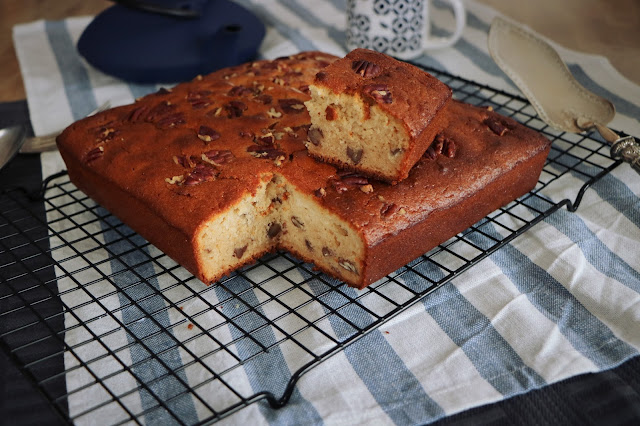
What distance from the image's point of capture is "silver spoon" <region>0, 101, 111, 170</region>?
232 centimetres

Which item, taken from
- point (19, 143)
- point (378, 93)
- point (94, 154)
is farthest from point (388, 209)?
point (19, 143)

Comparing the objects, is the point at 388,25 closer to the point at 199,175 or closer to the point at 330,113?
the point at 330,113

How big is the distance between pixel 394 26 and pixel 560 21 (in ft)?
3.63

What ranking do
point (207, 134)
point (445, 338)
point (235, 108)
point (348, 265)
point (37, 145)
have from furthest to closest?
point (37, 145), point (235, 108), point (207, 134), point (348, 265), point (445, 338)

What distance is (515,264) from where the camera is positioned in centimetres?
184

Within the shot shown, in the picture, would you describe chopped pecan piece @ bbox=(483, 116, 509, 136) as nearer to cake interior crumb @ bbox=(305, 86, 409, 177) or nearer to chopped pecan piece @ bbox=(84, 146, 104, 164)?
cake interior crumb @ bbox=(305, 86, 409, 177)

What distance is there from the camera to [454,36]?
3088 millimetres

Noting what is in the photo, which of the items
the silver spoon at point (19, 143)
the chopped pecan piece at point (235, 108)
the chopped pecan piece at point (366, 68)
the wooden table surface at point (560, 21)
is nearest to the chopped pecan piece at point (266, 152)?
the chopped pecan piece at point (235, 108)

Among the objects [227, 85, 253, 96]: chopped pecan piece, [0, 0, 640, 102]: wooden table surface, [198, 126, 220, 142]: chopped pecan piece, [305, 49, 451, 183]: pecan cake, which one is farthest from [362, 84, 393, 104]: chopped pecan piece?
[0, 0, 640, 102]: wooden table surface

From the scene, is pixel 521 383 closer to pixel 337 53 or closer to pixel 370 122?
pixel 370 122

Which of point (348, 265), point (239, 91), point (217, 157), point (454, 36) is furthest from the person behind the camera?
point (454, 36)

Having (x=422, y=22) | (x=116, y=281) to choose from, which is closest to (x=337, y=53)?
(x=422, y=22)

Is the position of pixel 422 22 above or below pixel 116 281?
above

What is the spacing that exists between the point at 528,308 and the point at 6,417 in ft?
4.41
